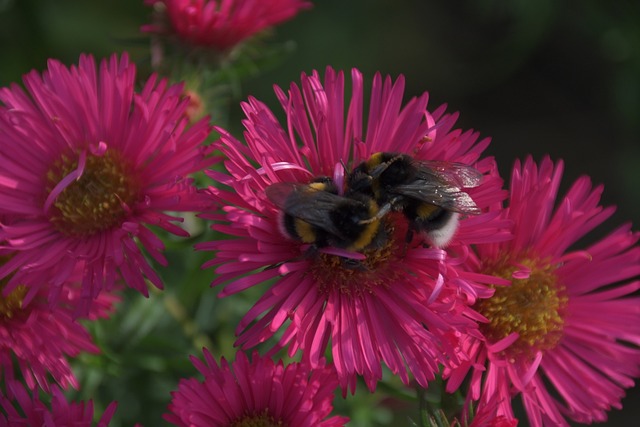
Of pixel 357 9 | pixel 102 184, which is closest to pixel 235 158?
pixel 102 184

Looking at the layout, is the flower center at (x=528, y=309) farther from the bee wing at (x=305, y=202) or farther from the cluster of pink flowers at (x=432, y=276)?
the bee wing at (x=305, y=202)

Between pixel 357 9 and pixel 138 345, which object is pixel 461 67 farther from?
pixel 138 345

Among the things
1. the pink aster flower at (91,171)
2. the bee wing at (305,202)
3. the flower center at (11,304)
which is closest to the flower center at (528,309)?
the bee wing at (305,202)

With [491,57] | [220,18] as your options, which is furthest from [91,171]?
[491,57]

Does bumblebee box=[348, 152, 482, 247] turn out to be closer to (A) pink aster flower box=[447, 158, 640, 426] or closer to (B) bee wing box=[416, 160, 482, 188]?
(B) bee wing box=[416, 160, 482, 188]

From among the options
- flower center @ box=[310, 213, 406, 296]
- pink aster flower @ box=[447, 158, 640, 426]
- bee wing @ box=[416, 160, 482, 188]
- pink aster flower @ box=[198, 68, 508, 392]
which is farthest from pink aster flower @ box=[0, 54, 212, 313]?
pink aster flower @ box=[447, 158, 640, 426]

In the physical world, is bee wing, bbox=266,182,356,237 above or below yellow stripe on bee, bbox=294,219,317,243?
above
